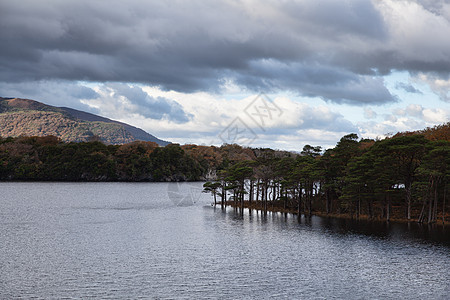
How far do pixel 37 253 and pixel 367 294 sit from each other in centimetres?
3456

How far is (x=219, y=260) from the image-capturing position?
139 feet

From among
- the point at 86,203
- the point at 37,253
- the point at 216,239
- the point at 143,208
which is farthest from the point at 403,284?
the point at 86,203

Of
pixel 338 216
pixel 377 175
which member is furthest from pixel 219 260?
pixel 338 216

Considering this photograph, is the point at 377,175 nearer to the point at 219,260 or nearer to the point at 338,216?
the point at 338,216

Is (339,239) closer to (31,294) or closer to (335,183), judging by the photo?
(335,183)

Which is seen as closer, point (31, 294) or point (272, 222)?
point (31, 294)

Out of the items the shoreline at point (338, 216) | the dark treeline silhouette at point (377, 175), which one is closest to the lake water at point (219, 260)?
the shoreline at point (338, 216)

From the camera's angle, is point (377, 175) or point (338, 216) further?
point (338, 216)

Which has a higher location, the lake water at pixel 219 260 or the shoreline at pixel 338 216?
the shoreline at pixel 338 216

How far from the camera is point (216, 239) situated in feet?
180

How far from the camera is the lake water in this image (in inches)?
1254

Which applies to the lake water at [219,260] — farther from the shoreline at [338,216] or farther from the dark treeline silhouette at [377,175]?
the dark treeline silhouette at [377,175]

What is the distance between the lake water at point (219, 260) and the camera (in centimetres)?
3184

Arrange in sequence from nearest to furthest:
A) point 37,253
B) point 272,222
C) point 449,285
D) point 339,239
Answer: point 449,285
point 37,253
point 339,239
point 272,222
